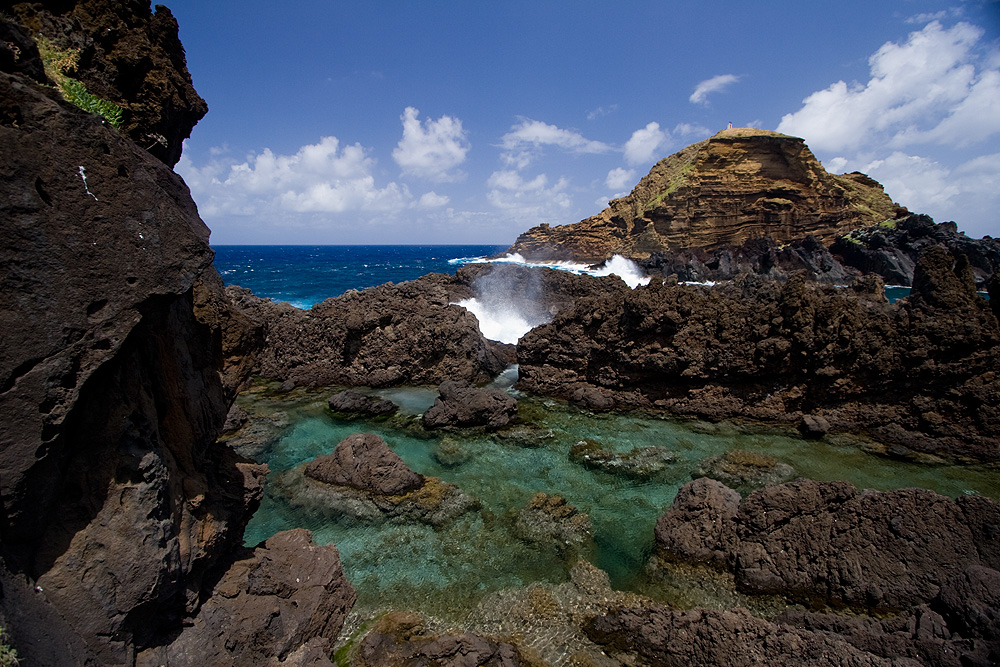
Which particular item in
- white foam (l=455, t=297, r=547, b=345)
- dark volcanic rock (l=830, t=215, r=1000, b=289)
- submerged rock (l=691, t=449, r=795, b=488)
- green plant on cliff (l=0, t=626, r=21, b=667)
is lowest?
submerged rock (l=691, t=449, r=795, b=488)

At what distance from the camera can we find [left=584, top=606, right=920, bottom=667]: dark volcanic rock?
5.18 m

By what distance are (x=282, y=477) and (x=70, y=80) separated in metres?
8.48

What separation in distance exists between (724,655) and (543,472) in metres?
5.84

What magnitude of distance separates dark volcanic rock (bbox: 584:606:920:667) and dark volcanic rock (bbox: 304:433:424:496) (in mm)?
5032

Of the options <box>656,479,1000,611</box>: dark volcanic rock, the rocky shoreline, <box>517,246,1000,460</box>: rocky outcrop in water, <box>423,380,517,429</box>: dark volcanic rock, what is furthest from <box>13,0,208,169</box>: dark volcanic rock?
<box>517,246,1000,460</box>: rocky outcrop in water

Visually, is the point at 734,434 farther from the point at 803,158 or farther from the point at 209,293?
the point at 803,158

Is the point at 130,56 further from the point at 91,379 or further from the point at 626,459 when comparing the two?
the point at 626,459

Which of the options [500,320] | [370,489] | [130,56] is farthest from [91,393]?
[500,320]

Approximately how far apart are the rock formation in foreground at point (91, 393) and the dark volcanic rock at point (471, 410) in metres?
8.60

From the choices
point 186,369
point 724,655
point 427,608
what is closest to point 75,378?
point 186,369

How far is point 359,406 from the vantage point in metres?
15.0

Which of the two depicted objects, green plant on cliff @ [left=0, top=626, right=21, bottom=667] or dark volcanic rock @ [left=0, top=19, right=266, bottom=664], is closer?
green plant on cliff @ [left=0, top=626, right=21, bottom=667]

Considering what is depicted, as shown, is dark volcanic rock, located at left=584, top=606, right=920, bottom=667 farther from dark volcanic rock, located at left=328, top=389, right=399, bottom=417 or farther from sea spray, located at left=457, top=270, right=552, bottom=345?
sea spray, located at left=457, top=270, right=552, bottom=345

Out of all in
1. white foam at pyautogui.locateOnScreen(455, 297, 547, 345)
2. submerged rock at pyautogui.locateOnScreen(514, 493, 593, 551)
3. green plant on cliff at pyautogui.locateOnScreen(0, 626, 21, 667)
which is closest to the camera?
green plant on cliff at pyautogui.locateOnScreen(0, 626, 21, 667)
